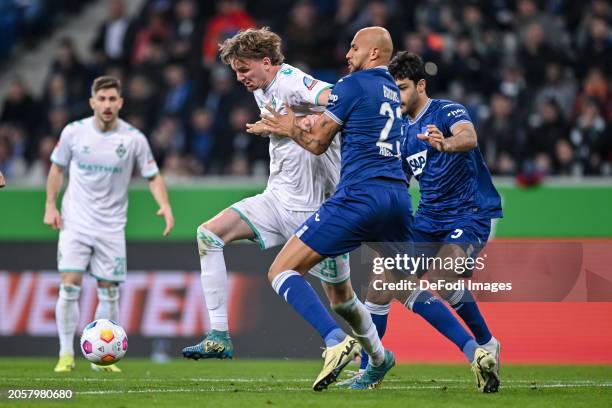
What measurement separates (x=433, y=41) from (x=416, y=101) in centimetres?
725

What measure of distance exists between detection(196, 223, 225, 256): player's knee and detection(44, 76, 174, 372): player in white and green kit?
112 inches

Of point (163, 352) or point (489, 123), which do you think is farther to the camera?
point (489, 123)

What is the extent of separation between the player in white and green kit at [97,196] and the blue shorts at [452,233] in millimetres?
3050

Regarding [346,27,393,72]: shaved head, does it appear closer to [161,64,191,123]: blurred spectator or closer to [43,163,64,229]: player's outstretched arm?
[43,163,64,229]: player's outstretched arm

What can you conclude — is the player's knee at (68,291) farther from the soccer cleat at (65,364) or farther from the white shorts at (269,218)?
the white shorts at (269,218)

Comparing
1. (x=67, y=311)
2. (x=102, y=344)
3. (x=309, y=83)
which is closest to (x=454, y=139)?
(x=309, y=83)

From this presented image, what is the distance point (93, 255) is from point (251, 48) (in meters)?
3.77

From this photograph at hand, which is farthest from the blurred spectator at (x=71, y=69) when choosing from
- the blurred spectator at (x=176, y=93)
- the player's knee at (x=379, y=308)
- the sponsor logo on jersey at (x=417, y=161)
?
the player's knee at (x=379, y=308)

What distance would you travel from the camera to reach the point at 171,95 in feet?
57.6

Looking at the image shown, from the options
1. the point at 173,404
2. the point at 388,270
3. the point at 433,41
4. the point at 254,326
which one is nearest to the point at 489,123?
the point at 433,41

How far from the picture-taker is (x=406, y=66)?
9438 millimetres

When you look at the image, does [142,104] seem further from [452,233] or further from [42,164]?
[452,233]

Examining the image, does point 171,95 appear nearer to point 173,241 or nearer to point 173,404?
point 173,241

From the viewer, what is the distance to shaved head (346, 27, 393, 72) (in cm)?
821
